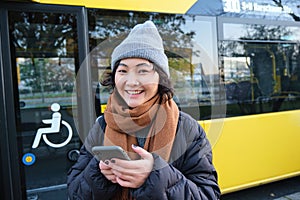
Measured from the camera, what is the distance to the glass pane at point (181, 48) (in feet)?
8.77

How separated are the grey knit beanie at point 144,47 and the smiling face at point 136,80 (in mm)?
22

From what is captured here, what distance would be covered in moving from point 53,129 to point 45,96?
14.5 inches

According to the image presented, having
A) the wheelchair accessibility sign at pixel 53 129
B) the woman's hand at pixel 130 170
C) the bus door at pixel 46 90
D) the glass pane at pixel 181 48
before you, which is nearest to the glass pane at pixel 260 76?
the glass pane at pixel 181 48

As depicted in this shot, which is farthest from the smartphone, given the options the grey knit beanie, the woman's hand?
the grey knit beanie

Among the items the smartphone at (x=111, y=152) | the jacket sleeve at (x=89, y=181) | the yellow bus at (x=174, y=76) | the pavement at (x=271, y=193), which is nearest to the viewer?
the smartphone at (x=111, y=152)

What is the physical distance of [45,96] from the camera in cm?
277

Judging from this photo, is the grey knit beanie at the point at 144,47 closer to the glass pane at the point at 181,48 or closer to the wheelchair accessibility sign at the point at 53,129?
the glass pane at the point at 181,48

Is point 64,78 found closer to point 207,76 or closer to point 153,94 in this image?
point 207,76

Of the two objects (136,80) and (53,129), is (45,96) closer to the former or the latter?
(53,129)

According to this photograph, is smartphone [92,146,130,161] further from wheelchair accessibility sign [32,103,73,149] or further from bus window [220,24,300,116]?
bus window [220,24,300,116]

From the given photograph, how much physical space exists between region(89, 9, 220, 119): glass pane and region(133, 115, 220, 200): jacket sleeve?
49.0 inches

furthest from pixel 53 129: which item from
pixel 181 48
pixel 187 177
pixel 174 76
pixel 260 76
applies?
pixel 260 76

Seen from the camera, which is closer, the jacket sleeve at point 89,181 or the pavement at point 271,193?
the jacket sleeve at point 89,181

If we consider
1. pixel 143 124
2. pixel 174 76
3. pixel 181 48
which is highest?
pixel 181 48
